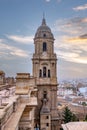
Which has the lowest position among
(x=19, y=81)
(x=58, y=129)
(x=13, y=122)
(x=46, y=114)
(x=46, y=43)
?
(x=58, y=129)

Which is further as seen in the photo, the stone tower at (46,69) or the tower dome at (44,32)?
the tower dome at (44,32)

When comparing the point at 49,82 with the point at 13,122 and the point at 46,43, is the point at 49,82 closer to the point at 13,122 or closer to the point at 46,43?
the point at 46,43

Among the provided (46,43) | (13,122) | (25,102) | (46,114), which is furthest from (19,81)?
(46,43)

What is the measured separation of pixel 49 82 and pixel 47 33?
5791 mm

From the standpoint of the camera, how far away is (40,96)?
27844 mm

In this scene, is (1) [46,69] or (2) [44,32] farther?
(2) [44,32]

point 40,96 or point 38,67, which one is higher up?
point 38,67

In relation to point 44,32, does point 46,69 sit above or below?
below

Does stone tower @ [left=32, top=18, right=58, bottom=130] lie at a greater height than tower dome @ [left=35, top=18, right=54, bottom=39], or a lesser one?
lesser

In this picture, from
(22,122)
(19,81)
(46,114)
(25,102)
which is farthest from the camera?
(46,114)

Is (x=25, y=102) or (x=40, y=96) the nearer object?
(x=25, y=102)

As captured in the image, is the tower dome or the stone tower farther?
the tower dome

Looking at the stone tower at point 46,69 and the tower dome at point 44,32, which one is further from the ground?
the tower dome at point 44,32

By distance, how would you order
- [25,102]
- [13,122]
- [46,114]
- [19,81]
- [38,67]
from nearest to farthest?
[13,122] → [25,102] → [19,81] → [46,114] → [38,67]
